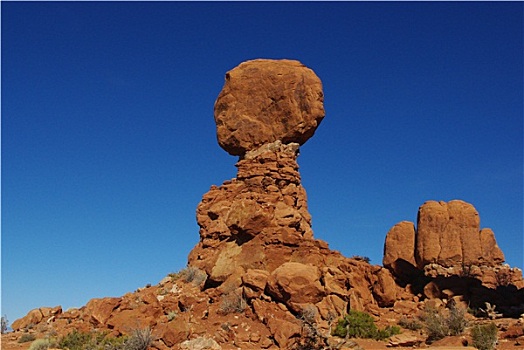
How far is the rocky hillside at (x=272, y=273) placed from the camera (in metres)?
17.9

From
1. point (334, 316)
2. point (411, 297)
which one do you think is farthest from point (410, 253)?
point (334, 316)

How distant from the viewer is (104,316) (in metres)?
20.8

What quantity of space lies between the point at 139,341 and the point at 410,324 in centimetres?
1032

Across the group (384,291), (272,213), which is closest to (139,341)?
(272,213)

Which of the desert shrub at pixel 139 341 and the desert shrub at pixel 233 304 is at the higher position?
the desert shrub at pixel 233 304

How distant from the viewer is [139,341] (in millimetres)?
16234

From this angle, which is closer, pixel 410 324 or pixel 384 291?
pixel 410 324

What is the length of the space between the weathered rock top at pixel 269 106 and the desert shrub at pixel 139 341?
13.4 metres

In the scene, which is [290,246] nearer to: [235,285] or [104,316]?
[235,285]

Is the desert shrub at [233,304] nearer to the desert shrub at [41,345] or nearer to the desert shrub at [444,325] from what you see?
the desert shrub at [41,345]

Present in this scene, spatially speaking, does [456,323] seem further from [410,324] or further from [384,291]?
[384,291]

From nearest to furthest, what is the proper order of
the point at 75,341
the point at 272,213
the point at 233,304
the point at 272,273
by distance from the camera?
the point at 75,341 < the point at 233,304 < the point at 272,273 < the point at 272,213

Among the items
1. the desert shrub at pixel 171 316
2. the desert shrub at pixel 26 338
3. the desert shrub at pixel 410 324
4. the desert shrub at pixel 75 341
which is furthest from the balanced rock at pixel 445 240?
the desert shrub at pixel 26 338

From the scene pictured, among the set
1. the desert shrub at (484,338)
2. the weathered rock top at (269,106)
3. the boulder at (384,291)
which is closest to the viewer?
the desert shrub at (484,338)
